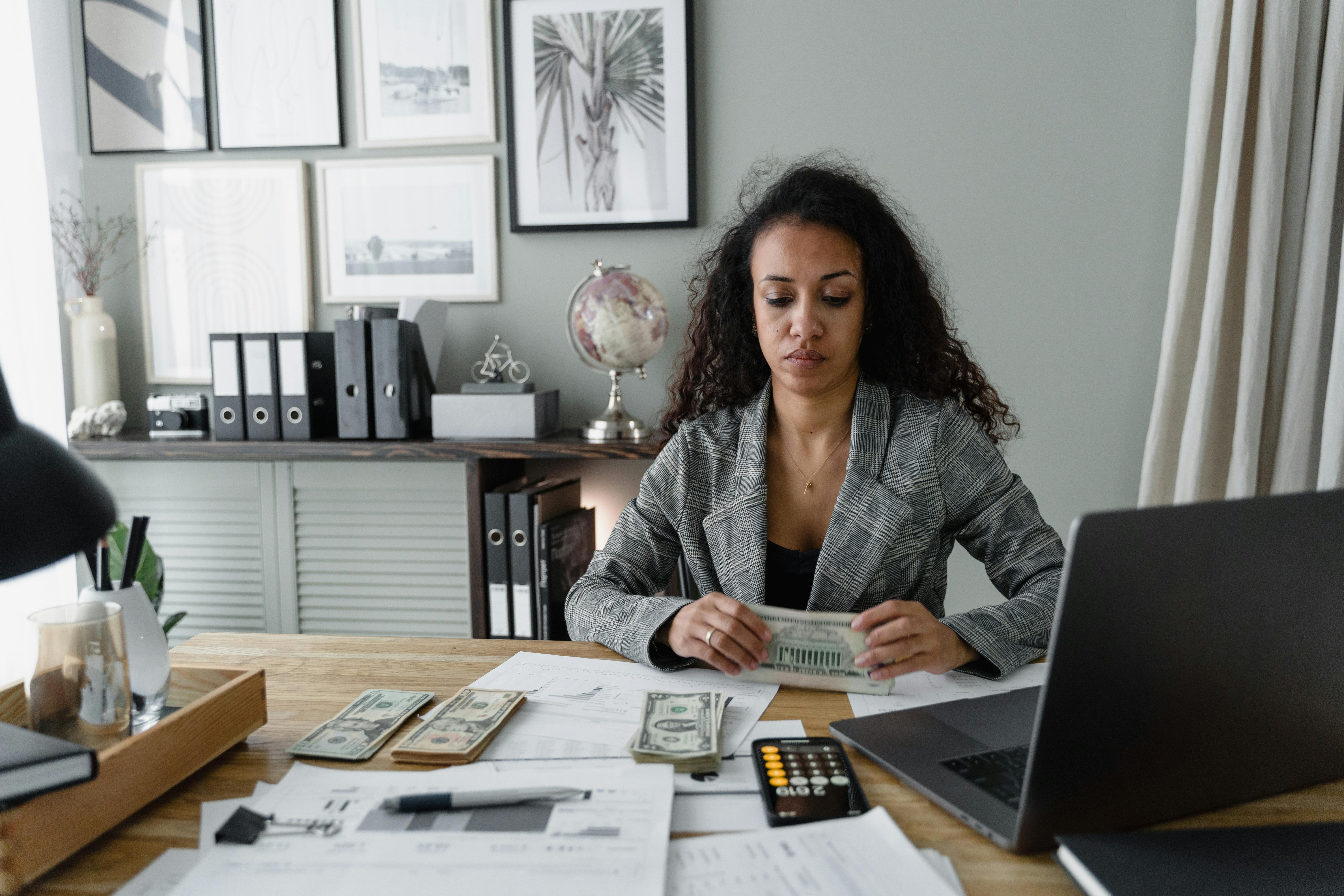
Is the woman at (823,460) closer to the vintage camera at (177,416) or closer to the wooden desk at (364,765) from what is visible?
the wooden desk at (364,765)


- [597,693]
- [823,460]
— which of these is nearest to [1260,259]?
[823,460]

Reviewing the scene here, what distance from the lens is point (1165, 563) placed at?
2.01 feet

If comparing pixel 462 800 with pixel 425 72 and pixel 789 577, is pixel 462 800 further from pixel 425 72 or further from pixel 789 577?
pixel 425 72

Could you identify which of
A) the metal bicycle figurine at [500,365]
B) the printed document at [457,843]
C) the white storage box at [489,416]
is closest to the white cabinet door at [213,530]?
the white storage box at [489,416]

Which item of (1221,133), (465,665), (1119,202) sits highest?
(1221,133)

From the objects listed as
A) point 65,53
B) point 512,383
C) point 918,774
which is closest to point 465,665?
point 918,774

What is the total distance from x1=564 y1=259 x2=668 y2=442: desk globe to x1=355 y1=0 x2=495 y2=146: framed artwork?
579 mm

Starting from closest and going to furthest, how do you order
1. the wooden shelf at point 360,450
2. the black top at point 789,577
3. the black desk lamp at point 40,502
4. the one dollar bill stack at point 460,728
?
the black desk lamp at point 40,502 → the one dollar bill stack at point 460,728 → the black top at point 789,577 → the wooden shelf at point 360,450

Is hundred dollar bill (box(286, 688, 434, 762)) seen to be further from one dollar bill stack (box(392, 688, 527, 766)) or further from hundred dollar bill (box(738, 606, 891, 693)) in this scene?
hundred dollar bill (box(738, 606, 891, 693))

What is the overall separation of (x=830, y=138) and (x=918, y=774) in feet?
6.32

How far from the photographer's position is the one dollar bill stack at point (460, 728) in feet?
2.75

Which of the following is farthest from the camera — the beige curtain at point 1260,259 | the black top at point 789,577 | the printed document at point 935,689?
the beige curtain at point 1260,259

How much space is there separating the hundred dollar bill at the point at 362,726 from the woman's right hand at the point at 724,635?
306 millimetres

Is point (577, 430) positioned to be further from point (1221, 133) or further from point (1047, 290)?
point (1221, 133)
